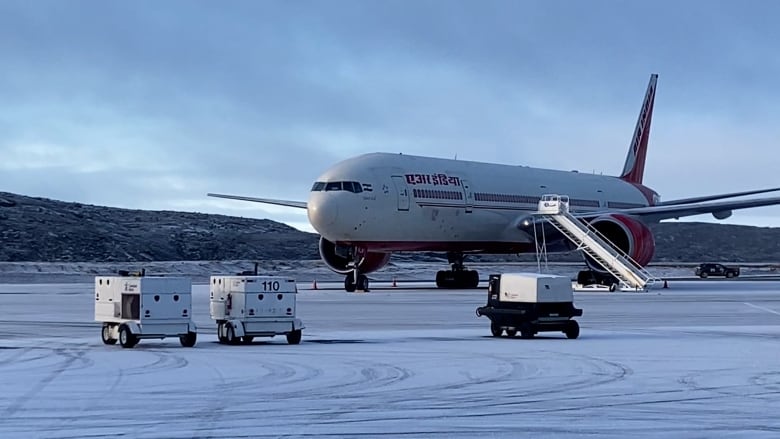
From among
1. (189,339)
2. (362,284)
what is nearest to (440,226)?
(362,284)

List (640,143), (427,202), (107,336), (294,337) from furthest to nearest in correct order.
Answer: (640,143) → (427,202) → (294,337) → (107,336)

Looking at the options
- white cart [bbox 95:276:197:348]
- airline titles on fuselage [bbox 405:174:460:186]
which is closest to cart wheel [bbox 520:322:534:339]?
white cart [bbox 95:276:197:348]

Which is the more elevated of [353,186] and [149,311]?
[353,186]

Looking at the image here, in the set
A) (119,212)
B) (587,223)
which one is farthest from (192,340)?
(119,212)

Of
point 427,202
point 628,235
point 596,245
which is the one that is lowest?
point 596,245

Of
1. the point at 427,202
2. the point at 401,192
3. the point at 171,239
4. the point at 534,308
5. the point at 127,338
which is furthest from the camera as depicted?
the point at 171,239

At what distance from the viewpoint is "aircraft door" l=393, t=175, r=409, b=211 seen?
131ft

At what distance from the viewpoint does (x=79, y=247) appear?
82.8 metres

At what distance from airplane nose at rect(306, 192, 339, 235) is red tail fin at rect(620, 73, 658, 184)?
21824 millimetres

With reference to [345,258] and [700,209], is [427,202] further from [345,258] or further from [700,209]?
[700,209]

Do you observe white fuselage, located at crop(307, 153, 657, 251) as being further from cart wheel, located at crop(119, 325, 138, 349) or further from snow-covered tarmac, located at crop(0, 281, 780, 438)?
cart wheel, located at crop(119, 325, 138, 349)

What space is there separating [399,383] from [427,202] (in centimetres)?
2839

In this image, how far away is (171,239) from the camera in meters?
91.6

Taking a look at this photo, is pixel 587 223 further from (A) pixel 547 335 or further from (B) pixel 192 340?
(B) pixel 192 340
